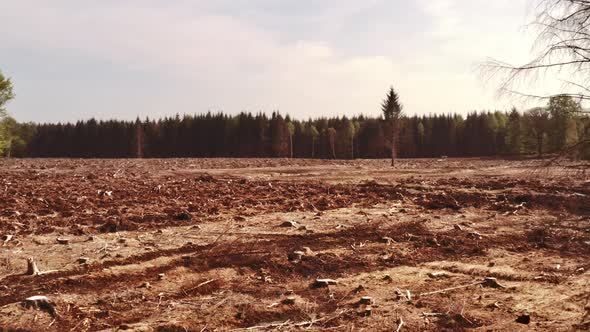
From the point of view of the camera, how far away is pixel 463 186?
17047 millimetres

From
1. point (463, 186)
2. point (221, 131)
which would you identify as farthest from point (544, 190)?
point (221, 131)

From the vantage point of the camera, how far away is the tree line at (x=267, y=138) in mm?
83438

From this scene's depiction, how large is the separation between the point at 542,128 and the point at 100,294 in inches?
229

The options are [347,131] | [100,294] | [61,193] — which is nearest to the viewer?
[100,294]

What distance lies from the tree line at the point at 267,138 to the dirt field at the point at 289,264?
68934mm

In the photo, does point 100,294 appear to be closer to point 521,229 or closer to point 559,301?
point 559,301

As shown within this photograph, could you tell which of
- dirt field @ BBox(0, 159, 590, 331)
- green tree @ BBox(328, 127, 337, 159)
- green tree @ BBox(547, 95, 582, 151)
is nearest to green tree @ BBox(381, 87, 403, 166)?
dirt field @ BBox(0, 159, 590, 331)

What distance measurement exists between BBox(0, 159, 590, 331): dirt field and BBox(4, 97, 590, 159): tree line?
6893 centimetres

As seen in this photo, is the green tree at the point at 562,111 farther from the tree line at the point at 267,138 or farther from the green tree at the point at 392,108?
the tree line at the point at 267,138

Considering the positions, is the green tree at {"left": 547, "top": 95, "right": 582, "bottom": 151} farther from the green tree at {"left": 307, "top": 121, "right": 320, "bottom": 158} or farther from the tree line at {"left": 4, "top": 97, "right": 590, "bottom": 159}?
the green tree at {"left": 307, "top": 121, "right": 320, "bottom": 158}

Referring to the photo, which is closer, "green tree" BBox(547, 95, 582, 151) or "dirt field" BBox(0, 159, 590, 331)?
"green tree" BBox(547, 95, 582, 151)

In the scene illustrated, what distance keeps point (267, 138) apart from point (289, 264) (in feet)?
254

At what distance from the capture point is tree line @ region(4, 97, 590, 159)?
83438 millimetres

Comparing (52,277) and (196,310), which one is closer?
(196,310)
